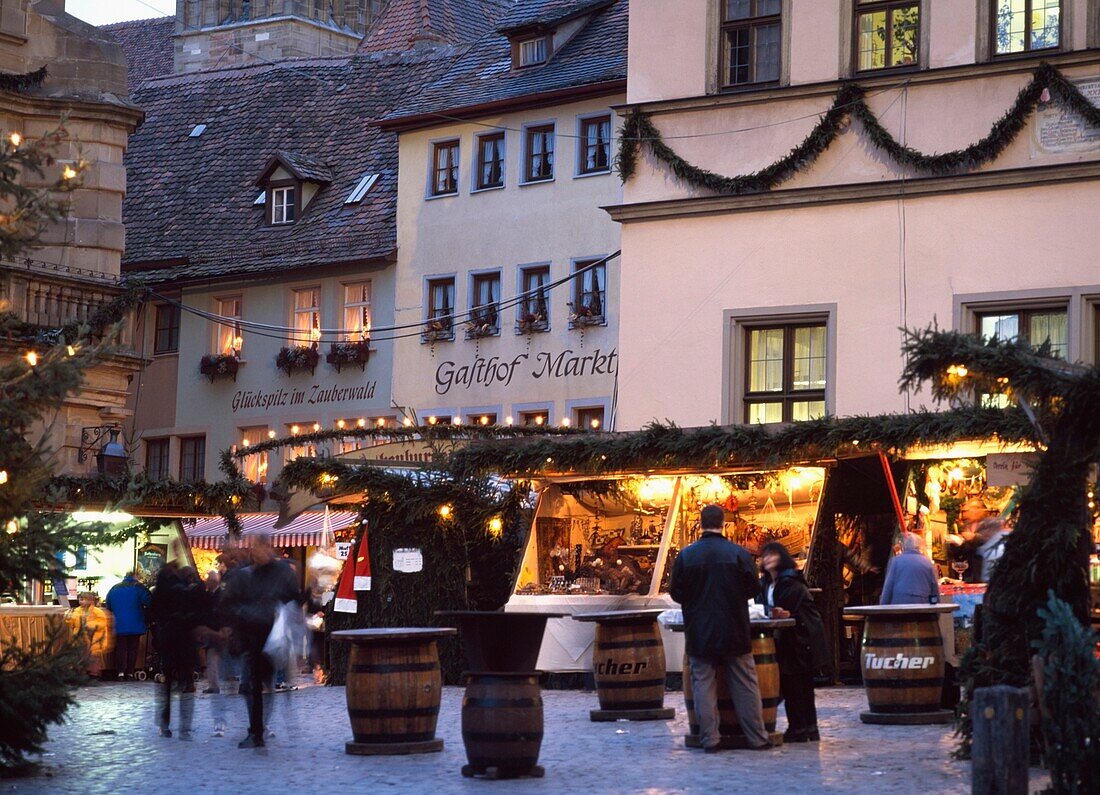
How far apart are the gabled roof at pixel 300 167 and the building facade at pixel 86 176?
1055 centimetres

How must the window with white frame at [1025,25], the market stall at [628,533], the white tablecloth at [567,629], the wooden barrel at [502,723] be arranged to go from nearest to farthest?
the wooden barrel at [502,723] → the market stall at [628,533] → the window with white frame at [1025,25] → the white tablecloth at [567,629]

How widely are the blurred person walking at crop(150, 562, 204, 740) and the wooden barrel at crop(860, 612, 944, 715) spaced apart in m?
5.83

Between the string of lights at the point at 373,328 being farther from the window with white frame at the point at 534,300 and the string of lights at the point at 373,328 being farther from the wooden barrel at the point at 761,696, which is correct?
the wooden barrel at the point at 761,696

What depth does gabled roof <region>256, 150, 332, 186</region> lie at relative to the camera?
141 feet

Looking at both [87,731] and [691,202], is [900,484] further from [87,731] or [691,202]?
[87,731]

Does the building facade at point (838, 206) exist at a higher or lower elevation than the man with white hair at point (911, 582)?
higher

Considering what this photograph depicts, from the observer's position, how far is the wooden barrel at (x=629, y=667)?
18.0m

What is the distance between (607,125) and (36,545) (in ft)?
78.9

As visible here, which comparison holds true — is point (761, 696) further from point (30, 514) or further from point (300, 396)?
point (300, 396)

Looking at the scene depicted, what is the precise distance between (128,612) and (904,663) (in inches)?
561

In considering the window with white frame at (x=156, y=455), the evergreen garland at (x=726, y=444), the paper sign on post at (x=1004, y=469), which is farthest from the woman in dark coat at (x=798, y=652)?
the window with white frame at (x=156, y=455)

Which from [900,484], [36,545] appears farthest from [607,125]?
[36,545]

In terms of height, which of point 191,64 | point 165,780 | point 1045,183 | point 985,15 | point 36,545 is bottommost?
point 165,780

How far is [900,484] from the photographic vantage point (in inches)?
850
